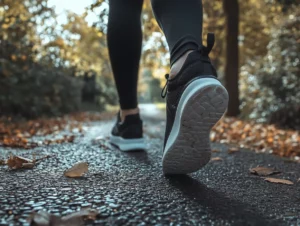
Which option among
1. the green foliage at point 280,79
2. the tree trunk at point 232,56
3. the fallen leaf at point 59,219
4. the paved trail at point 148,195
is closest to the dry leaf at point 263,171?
the paved trail at point 148,195

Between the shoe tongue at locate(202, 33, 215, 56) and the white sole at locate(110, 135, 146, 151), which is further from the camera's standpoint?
the white sole at locate(110, 135, 146, 151)

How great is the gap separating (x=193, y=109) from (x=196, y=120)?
4 cm

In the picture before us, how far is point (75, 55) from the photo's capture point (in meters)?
6.65

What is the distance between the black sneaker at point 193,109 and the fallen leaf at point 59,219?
410 millimetres

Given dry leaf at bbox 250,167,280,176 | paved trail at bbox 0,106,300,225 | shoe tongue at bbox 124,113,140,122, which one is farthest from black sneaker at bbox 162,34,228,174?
shoe tongue at bbox 124,113,140,122

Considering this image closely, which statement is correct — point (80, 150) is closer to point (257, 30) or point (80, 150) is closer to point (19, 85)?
point (19, 85)

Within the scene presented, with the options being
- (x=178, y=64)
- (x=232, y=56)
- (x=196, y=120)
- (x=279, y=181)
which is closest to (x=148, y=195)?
(x=196, y=120)

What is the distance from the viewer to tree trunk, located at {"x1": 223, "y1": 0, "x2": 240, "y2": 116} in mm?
7465

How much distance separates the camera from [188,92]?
3.72 feet

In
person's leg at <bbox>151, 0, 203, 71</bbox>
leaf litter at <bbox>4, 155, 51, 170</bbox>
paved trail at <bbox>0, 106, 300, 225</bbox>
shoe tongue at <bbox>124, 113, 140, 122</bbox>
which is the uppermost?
person's leg at <bbox>151, 0, 203, 71</bbox>

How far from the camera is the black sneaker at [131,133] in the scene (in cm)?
194

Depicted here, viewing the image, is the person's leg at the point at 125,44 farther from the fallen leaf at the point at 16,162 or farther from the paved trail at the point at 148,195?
the fallen leaf at the point at 16,162

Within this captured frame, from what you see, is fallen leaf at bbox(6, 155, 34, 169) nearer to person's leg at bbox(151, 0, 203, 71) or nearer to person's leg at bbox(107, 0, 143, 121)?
person's leg at bbox(107, 0, 143, 121)

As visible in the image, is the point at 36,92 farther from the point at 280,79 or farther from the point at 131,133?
the point at 131,133
